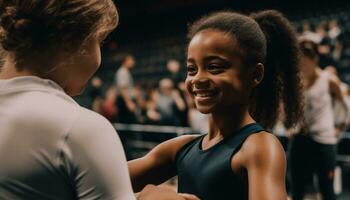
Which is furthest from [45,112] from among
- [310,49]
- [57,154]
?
[310,49]

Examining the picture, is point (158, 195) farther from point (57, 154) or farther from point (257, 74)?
point (257, 74)

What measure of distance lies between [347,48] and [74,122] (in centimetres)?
836

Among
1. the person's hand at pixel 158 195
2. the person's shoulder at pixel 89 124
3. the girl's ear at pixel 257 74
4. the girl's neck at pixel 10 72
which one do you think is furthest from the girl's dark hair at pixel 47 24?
the girl's ear at pixel 257 74

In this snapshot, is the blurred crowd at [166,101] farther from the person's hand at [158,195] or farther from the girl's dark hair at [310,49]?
the person's hand at [158,195]

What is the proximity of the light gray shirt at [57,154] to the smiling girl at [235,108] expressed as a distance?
0.44 metres

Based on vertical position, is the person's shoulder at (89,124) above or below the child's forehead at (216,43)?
above

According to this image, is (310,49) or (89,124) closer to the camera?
(89,124)

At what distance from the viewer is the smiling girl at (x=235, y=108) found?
1.23 m

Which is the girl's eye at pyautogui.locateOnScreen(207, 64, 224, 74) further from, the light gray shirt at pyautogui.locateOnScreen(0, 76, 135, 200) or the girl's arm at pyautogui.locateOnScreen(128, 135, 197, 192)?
the light gray shirt at pyautogui.locateOnScreen(0, 76, 135, 200)

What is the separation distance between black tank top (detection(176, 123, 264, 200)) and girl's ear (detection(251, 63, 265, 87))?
0.12 metres

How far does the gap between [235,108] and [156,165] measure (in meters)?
0.32

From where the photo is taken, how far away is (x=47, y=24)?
0.88 metres

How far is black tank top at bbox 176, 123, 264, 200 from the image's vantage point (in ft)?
4.17

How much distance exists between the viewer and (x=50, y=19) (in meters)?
0.88
